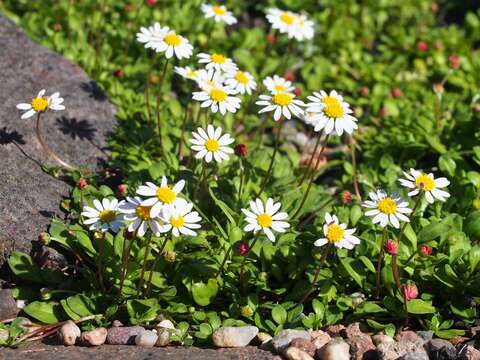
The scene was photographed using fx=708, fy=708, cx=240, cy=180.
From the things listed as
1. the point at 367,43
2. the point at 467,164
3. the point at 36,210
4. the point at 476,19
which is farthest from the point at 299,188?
the point at 476,19

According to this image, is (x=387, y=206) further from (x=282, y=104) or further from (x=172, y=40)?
(x=172, y=40)

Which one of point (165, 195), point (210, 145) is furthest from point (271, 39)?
point (165, 195)

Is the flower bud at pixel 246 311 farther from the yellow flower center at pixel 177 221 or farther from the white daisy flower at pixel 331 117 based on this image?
the white daisy flower at pixel 331 117

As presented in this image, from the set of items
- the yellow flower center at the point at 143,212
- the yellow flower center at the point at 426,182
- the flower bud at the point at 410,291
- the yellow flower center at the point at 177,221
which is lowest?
the flower bud at the point at 410,291

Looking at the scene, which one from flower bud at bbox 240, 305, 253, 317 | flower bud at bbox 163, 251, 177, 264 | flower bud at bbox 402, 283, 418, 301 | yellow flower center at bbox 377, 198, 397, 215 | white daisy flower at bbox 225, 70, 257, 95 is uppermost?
white daisy flower at bbox 225, 70, 257, 95

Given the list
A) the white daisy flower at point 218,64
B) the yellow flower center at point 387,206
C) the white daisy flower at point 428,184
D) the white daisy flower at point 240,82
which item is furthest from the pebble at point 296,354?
the white daisy flower at point 218,64

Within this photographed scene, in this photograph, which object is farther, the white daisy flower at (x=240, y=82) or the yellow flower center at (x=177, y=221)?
the white daisy flower at (x=240, y=82)

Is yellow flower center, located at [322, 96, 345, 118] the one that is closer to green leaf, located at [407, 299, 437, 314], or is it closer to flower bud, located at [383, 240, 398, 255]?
flower bud, located at [383, 240, 398, 255]

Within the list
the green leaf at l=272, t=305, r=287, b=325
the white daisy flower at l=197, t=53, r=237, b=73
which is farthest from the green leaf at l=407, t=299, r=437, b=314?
the white daisy flower at l=197, t=53, r=237, b=73

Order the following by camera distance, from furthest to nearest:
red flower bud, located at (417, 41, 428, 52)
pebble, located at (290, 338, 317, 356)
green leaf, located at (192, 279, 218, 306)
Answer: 1. red flower bud, located at (417, 41, 428, 52)
2. green leaf, located at (192, 279, 218, 306)
3. pebble, located at (290, 338, 317, 356)
